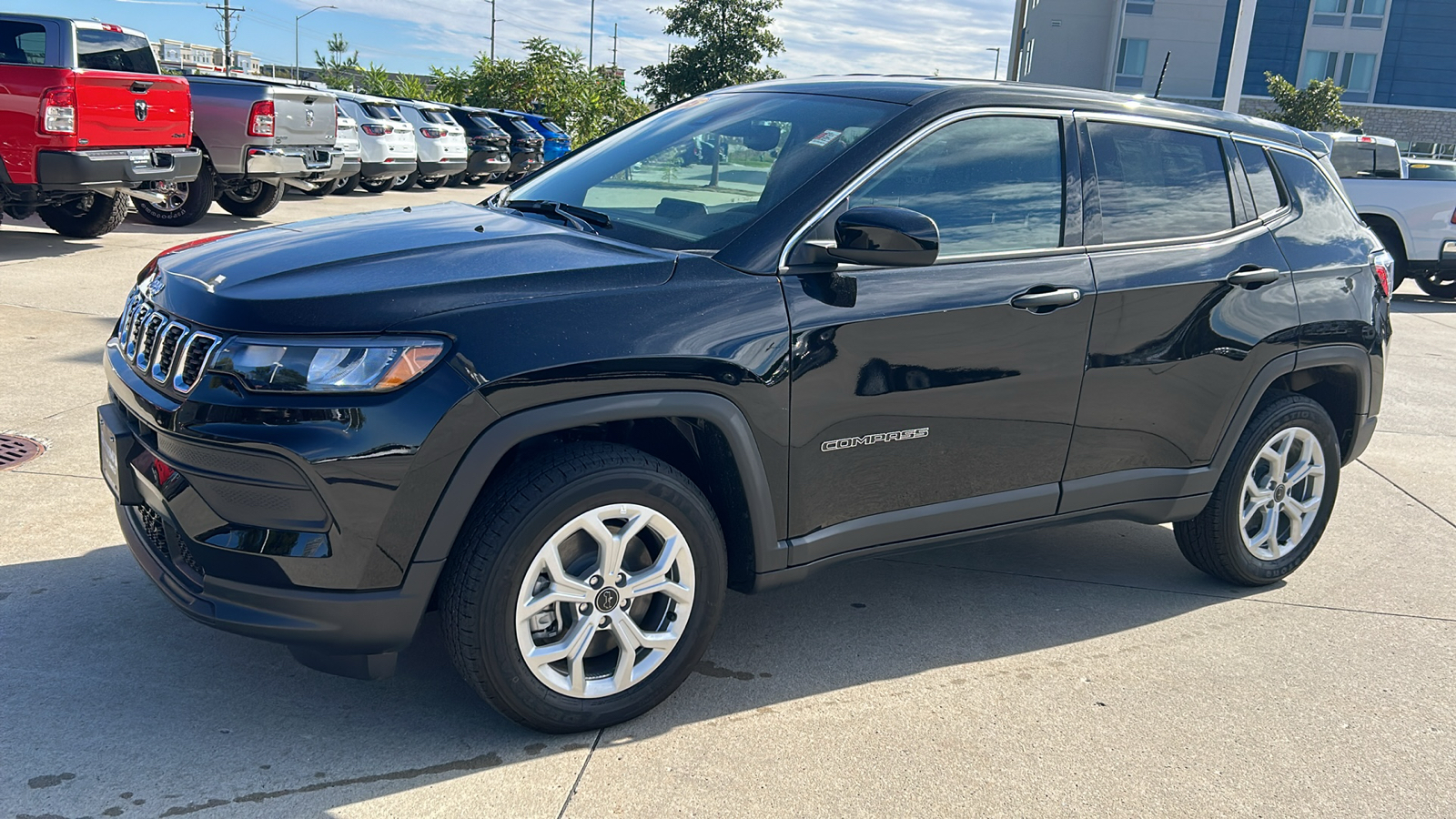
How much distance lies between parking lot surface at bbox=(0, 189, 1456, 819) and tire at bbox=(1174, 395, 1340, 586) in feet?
0.49

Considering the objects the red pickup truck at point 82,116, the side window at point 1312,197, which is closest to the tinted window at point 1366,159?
the side window at point 1312,197

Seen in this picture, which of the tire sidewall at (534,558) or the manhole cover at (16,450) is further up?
the tire sidewall at (534,558)

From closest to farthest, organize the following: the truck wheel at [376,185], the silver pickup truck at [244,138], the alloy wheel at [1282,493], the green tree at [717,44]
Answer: the alloy wheel at [1282,493]
the silver pickup truck at [244,138]
the truck wheel at [376,185]
the green tree at [717,44]

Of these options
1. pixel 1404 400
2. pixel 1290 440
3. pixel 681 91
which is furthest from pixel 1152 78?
pixel 1290 440

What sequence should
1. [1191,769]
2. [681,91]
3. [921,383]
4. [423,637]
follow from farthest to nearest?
[681,91] → [423,637] → [921,383] → [1191,769]

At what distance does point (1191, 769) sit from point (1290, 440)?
173 centimetres

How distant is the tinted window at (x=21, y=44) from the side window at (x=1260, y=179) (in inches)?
371

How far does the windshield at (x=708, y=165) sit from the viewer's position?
3.41 metres

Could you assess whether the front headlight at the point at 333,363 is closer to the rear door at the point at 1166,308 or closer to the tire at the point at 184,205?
the rear door at the point at 1166,308

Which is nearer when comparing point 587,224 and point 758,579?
point 758,579

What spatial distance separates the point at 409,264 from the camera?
297 cm

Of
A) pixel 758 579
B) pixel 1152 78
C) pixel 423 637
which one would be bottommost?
pixel 423 637

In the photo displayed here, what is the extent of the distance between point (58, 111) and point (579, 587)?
350 inches

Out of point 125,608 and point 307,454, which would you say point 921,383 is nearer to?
point 307,454
